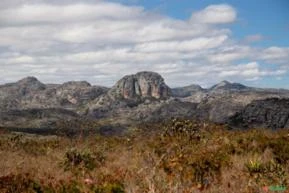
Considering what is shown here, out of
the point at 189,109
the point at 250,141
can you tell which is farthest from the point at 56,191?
the point at 189,109

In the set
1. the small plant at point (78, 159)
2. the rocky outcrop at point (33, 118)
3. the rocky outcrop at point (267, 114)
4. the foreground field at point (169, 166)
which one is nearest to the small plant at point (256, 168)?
the foreground field at point (169, 166)

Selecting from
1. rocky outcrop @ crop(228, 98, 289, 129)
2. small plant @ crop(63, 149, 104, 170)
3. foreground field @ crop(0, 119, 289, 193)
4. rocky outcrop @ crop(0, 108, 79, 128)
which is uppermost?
foreground field @ crop(0, 119, 289, 193)

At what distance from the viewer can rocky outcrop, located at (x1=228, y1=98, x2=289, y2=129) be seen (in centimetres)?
9525

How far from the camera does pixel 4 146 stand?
26.3 meters

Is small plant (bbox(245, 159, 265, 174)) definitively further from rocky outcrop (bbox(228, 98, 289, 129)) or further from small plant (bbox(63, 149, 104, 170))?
rocky outcrop (bbox(228, 98, 289, 129))

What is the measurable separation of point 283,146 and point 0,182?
11619 millimetres

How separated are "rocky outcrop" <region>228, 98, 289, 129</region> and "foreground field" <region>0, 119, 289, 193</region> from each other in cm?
6851

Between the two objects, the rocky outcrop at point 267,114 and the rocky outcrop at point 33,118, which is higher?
the rocky outcrop at point 267,114

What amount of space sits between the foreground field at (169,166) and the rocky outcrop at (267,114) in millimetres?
68514

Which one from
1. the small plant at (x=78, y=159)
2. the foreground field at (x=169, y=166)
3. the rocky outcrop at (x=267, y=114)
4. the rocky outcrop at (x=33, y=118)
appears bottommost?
the rocky outcrop at (x=33, y=118)

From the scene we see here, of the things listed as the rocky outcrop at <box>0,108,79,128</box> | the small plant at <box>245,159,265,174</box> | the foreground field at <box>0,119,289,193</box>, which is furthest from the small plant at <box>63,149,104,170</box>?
the rocky outcrop at <box>0,108,79,128</box>

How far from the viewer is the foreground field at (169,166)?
10.0m

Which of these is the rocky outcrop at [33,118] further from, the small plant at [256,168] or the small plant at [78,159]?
the small plant at [256,168]

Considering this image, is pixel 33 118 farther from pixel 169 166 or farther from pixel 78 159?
pixel 169 166
